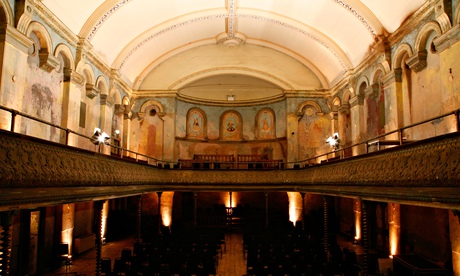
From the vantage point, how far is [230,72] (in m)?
24.8

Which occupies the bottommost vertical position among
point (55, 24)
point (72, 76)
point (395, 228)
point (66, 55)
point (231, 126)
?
point (395, 228)

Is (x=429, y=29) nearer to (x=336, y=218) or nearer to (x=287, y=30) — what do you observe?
(x=287, y=30)

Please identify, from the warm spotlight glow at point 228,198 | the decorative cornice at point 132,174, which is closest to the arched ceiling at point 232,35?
the decorative cornice at point 132,174

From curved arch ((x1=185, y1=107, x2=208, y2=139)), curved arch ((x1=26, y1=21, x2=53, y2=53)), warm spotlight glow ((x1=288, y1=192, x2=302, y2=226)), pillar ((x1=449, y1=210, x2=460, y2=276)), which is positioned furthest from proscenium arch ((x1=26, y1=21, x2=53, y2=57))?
warm spotlight glow ((x1=288, y1=192, x2=302, y2=226))

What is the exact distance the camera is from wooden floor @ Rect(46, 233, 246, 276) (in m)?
13.0

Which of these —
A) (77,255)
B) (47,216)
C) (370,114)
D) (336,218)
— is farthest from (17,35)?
(336,218)

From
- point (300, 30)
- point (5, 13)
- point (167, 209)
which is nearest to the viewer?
point (5, 13)

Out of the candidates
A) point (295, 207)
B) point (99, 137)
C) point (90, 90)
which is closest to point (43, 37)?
point (90, 90)

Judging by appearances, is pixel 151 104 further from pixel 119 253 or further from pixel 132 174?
pixel 119 253

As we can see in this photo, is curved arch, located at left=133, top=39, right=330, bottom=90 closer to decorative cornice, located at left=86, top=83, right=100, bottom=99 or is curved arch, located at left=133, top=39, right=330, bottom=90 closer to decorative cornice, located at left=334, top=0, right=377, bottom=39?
decorative cornice, located at left=86, top=83, right=100, bottom=99

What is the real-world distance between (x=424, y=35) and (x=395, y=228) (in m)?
7.84

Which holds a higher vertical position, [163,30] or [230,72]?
[163,30]

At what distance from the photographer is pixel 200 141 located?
2612 cm

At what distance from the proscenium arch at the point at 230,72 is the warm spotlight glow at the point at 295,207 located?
7235 millimetres
